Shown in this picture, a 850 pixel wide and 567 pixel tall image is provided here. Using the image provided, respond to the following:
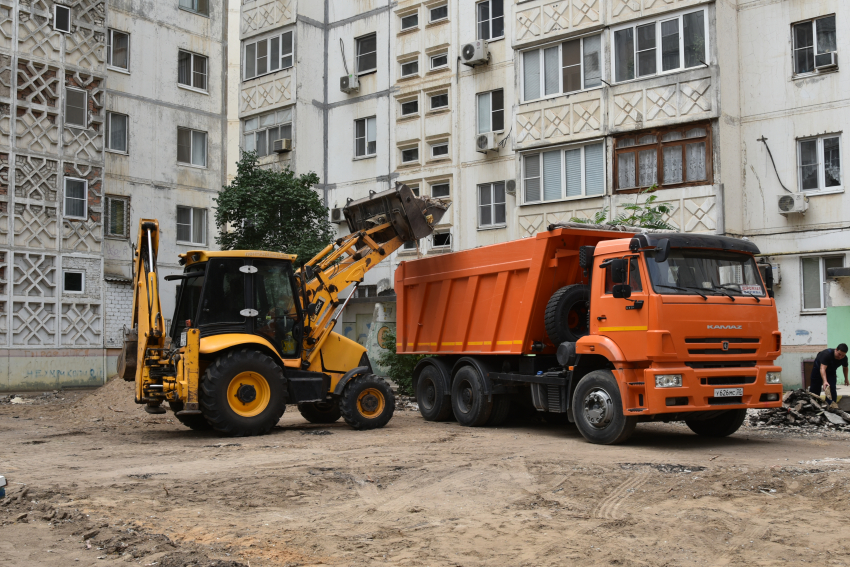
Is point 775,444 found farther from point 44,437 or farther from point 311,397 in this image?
point 44,437

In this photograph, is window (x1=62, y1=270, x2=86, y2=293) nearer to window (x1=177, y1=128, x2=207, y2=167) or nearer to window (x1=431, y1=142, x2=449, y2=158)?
A: window (x1=177, y1=128, x2=207, y2=167)

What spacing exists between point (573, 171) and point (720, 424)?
1354 centimetres

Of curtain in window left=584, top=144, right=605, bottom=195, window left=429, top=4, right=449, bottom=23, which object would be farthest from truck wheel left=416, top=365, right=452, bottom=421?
window left=429, top=4, right=449, bottom=23

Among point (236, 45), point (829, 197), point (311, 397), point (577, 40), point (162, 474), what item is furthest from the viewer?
point (236, 45)

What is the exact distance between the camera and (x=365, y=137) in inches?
1280

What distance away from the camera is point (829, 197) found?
73.1ft

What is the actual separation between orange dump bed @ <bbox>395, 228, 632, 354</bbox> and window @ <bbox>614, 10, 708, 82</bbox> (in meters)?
10.8

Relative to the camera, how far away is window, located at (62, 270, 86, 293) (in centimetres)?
2766

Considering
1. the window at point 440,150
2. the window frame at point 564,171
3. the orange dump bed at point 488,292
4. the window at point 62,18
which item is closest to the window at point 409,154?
the window at point 440,150

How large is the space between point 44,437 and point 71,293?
47.5ft

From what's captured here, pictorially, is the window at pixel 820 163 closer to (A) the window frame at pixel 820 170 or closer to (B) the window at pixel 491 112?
(A) the window frame at pixel 820 170

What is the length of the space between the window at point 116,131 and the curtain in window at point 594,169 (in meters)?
16.2

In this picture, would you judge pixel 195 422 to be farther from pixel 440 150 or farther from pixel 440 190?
pixel 440 150

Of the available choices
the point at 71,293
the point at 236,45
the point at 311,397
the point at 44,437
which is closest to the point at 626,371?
the point at 311,397
